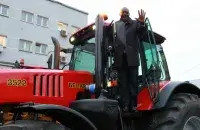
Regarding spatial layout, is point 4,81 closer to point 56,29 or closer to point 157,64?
point 157,64

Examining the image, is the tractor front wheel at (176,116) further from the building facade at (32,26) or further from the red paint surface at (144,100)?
the building facade at (32,26)

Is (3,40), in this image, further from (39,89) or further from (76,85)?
(39,89)

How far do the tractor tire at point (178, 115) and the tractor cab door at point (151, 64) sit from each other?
334mm

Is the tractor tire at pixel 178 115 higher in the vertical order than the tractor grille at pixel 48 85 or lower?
lower

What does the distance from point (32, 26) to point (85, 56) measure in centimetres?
3123

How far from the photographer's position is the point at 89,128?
5070 mm

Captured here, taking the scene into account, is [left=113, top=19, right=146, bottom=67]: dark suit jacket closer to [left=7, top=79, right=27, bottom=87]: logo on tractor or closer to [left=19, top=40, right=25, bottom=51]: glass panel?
[left=7, top=79, right=27, bottom=87]: logo on tractor

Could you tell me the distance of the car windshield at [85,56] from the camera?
21.3 feet

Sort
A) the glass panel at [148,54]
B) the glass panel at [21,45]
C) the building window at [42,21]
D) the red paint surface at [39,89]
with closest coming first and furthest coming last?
the red paint surface at [39,89] < the glass panel at [148,54] < the glass panel at [21,45] < the building window at [42,21]

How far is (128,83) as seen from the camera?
5.95m

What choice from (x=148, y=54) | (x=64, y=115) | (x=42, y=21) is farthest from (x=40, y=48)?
(x=64, y=115)

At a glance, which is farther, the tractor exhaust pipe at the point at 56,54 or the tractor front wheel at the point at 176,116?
the tractor exhaust pipe at the point at 56,54

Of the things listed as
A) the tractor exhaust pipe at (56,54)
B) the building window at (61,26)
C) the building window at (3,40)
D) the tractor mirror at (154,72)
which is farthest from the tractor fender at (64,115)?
the building window at (61,26)

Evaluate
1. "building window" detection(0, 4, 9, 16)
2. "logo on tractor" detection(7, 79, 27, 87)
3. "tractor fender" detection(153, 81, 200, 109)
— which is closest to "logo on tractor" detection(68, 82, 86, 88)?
"logo on tractor" detection(7, 79, 27, 87)
